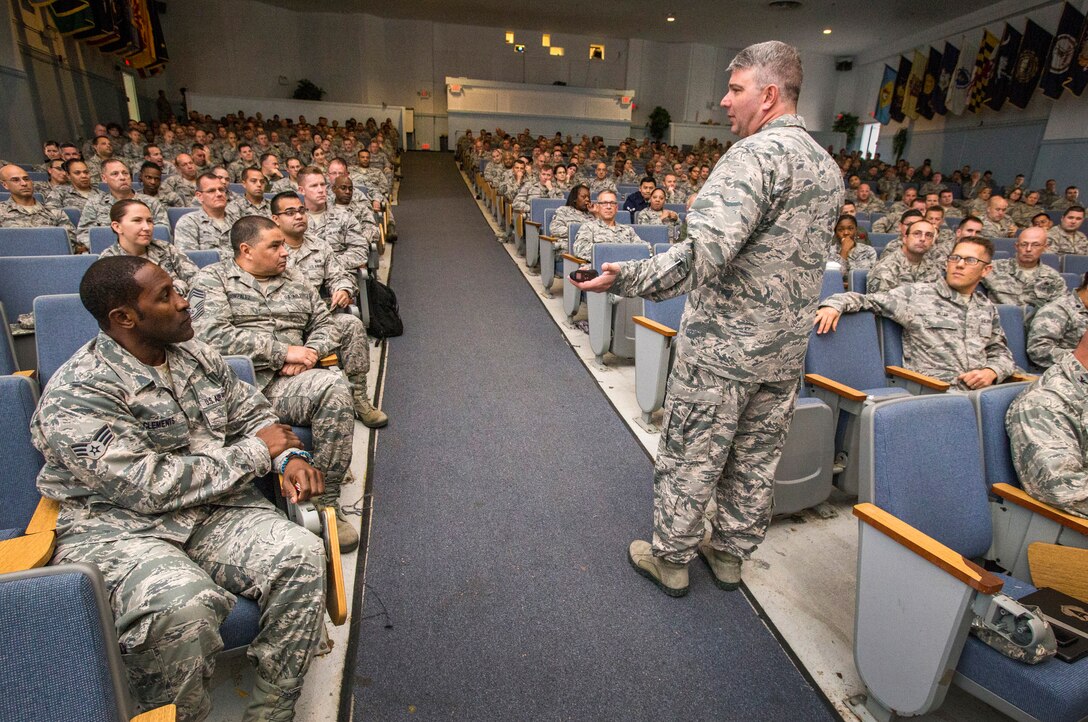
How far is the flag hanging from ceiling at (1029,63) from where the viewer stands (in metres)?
9.84

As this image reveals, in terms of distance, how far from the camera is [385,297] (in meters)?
3.95

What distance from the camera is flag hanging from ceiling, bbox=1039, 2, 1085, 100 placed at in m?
9.01

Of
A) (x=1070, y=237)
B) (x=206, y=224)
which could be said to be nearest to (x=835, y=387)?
(x=206, y=224)

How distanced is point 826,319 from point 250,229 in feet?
7.99

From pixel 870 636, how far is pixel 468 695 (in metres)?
1.05

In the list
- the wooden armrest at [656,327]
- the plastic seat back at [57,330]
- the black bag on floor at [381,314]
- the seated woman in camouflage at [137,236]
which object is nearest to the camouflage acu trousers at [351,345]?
the seated woman in camouflage at [137,236]

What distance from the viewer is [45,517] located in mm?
1183

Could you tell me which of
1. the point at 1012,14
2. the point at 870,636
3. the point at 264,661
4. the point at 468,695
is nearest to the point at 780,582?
the point at 870,636

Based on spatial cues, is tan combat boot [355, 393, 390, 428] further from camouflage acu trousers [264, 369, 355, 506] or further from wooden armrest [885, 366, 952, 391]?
wooden armrest [885, 366, 952, 391]

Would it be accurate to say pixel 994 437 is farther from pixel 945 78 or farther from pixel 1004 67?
pixel 945 78

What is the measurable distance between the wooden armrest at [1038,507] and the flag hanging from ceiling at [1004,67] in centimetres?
1357

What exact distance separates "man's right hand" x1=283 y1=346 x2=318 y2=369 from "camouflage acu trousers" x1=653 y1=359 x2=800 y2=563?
56.6 inches

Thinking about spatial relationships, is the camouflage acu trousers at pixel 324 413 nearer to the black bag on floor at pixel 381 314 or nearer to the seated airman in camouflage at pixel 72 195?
the black bag on floor at pixel 381 314

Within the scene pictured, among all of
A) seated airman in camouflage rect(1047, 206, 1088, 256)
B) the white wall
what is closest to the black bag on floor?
seated airman in camouflage rect(1047, 206, 1088, 256)
